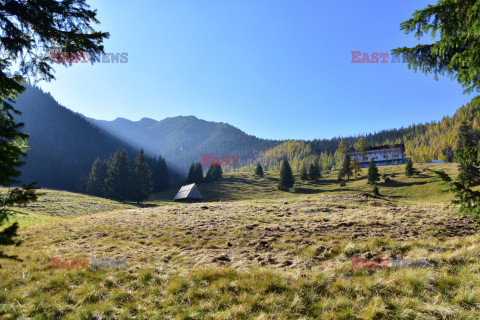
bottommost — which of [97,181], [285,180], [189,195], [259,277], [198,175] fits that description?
[189,195]

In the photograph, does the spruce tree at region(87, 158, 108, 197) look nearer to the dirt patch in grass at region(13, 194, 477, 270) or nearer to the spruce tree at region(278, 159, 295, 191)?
the spruce tree at region(278, 159, 295, 191)

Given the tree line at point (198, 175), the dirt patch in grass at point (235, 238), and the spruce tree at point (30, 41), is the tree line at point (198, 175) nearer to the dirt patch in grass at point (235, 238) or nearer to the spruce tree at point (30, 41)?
the dirt patch in grass at point (235, 238)

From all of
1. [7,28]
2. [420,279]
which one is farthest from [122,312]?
[420,279]

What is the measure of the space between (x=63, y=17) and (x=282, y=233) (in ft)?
36.5

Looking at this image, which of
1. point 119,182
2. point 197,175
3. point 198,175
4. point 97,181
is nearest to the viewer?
point 119,182

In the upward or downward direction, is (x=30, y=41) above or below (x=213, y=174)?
above

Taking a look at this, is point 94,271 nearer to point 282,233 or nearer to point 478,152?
point 282,233

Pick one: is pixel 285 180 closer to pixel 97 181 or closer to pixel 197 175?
pixel 197 175

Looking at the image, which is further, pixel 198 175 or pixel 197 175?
pixel 198 175

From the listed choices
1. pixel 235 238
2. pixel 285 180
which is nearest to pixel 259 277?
pixel 235 238

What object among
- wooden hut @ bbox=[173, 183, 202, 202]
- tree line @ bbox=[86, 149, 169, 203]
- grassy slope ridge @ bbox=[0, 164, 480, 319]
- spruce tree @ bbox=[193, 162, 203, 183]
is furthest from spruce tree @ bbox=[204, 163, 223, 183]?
grassy slope ridge @ bbox=[0, 164, 480, 319]

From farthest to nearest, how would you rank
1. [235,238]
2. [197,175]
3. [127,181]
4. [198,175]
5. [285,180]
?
[198,175], [197,175], [285,180], [127,181], [235,238]

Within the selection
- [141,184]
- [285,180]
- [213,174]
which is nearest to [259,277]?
[141,184]

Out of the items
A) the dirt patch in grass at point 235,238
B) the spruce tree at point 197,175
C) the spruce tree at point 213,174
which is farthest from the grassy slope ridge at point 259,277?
the spruce tree at point 213,174
